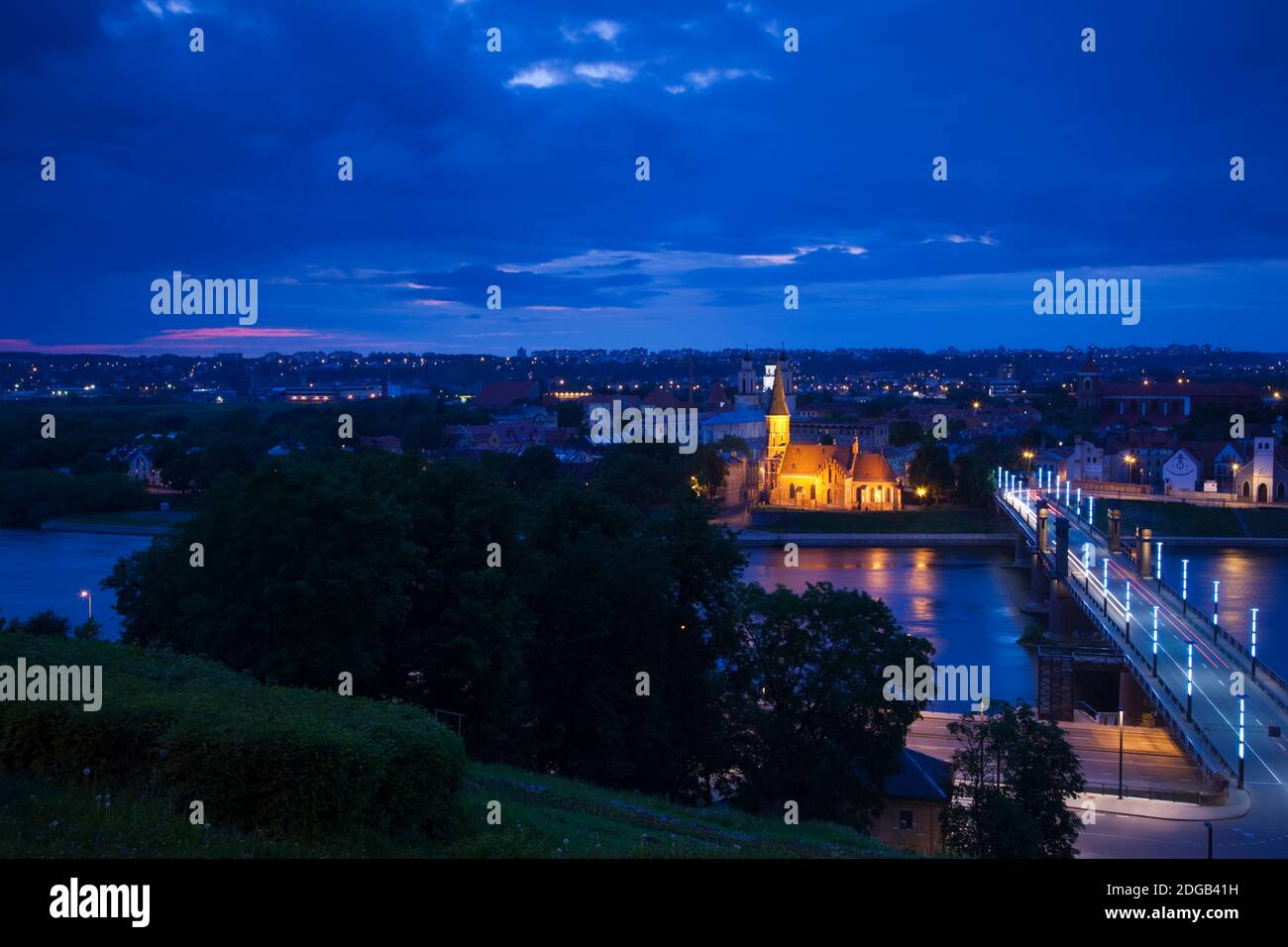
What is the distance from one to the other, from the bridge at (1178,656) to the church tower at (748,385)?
38638 mm

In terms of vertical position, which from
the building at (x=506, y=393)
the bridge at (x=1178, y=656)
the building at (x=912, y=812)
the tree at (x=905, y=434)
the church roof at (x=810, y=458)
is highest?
the building at (x=506, y=393)

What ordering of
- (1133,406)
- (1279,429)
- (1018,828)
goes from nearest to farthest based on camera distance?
(1018,828) < (1279,429) < (1133,406)

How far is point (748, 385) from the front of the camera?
7062 cm

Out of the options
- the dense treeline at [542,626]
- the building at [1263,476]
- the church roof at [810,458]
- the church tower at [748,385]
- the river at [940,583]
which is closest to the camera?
the dense treeline at [542,626]

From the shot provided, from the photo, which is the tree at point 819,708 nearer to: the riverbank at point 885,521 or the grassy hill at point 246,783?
the grassy hill at point 246,783

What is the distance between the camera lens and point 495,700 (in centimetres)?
910

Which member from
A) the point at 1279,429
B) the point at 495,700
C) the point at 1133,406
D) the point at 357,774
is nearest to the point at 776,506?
the point at 1279,429

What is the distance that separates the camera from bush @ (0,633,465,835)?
13.5ft

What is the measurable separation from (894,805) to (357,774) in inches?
307

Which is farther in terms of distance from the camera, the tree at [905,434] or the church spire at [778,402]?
the tree at [905,434]

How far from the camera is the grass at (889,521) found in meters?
39.9

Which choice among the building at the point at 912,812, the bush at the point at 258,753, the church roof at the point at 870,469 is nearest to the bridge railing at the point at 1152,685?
the building at the point at 912,812

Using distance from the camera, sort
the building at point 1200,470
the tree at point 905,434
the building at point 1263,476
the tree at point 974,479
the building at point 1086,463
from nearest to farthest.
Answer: the building at point 1263,476 < the tree at point 974,479 < the building at point 1200,470 < the building at point 1086,463 < the tree at point 905,434
